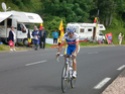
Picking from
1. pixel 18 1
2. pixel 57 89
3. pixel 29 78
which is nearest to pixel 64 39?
pixel 57 89

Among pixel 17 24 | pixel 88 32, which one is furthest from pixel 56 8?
pixel 17 24

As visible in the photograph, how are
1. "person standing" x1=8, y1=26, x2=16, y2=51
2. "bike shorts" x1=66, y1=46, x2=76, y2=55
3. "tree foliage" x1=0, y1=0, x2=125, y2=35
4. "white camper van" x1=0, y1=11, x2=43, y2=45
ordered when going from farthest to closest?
"tree foliage" x1=0, y1=0, x2=125, y2=35, "white camper van" x1=0, y1=11, x2=43, y2=45, "person standing" x1=8, y1=26, x2=16, y2=51, "bike shorts" x1=66, y1=46, x2=76, y2=55

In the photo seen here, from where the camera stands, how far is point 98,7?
72312 millimetres

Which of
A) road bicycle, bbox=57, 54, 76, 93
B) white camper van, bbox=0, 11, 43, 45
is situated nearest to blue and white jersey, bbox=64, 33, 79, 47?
road bicycle, bbox=57, 54, 76, 93

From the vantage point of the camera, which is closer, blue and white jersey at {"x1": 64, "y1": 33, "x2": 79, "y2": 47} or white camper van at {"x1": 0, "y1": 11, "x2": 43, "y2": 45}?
blue and white jersey at {"x1": 64, "y1": 33, "x2": 79, "y2": 47}

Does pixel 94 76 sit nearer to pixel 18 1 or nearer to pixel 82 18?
pixel 18 1

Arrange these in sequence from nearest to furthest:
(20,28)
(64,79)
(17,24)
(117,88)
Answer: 1. (64,79)
2. (117,88)
3. (17,24)
4. (20,28)

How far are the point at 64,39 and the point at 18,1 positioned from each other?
44.0 meters

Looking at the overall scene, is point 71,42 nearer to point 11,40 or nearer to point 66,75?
point 66,75

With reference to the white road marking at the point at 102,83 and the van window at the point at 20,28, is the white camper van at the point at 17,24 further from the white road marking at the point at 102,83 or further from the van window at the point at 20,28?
the white road marking at the point at 102,83

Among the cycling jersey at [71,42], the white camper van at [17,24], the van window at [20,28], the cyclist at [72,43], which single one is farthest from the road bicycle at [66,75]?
the van window at [20,28]

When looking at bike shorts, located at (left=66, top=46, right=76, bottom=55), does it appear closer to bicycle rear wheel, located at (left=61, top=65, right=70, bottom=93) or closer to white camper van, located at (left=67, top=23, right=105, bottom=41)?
bicycle rear wheel, located at (left=61, top=65, right=70, bottom=93)

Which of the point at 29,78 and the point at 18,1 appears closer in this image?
the point at 29,78

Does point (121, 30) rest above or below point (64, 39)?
below
